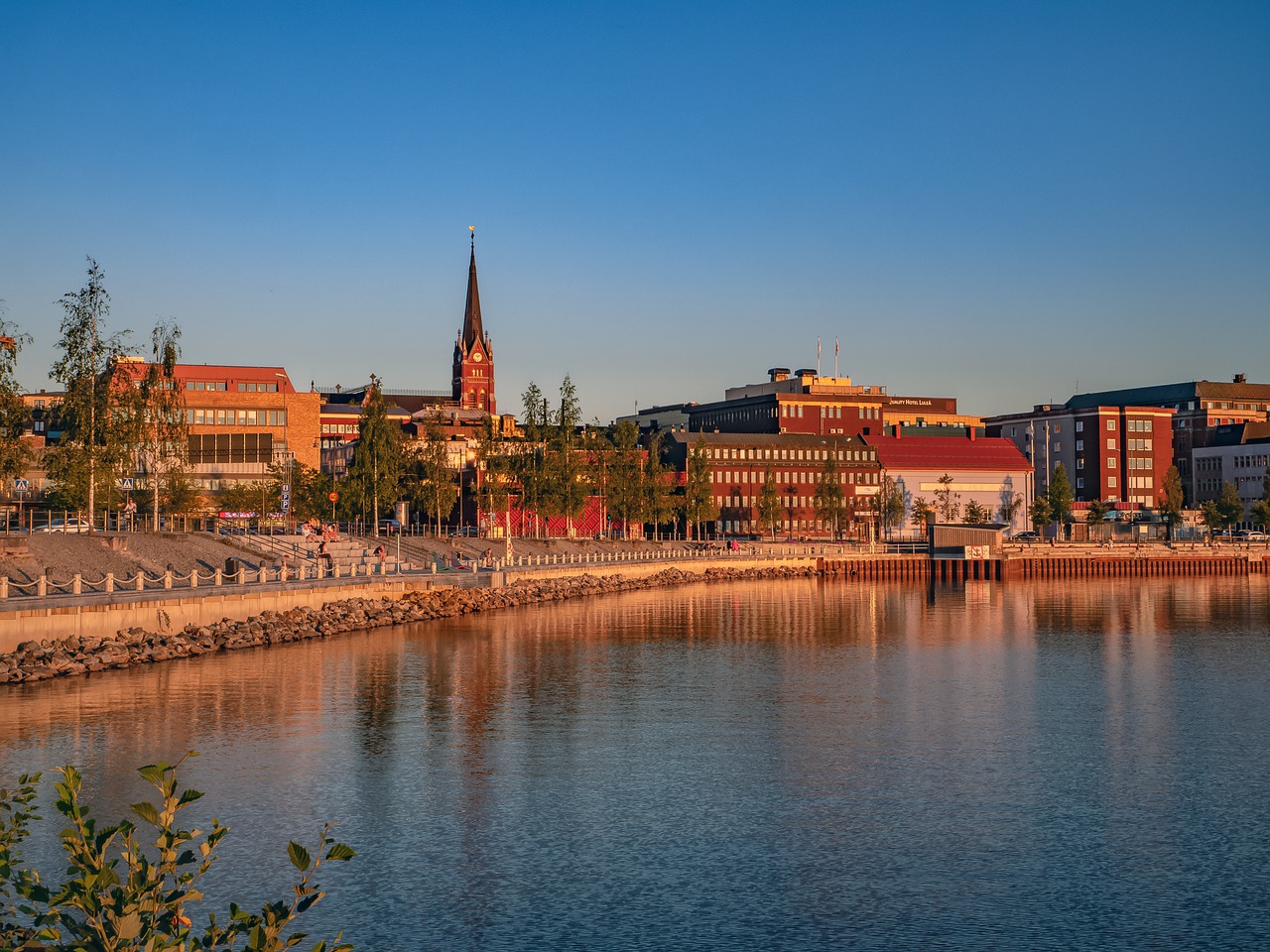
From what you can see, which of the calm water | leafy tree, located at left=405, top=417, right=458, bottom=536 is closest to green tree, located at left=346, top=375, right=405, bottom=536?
leafy tree, located at left=405, top=417, right=458, bottom=536

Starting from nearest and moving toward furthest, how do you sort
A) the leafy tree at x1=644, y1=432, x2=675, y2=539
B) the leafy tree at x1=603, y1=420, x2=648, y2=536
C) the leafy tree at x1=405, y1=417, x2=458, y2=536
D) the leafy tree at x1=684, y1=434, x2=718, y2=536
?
the leafy tree at x1=405, y1=417, x2=458, y2=536
the leafy tree at x1=603, y1=420, x2=648, y2=536
the leafy tree at x1=644, y1=432, x2=675, y2=539
the leafy tree at x1=684, y1=434, x2=718, y2=536

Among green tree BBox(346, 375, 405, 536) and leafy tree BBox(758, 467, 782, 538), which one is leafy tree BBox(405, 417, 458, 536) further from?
leafy tree BBox(758, 467, 782, 538)

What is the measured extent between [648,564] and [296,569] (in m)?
53.9

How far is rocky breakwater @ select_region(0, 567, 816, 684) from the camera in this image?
5053 centimetres

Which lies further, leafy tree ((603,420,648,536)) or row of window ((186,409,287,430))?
leafy tree ((603,420,648,536))

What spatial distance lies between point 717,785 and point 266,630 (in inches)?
1433

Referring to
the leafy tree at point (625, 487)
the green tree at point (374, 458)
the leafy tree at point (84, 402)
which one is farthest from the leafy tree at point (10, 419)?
the leafy tree at point (625, 487)

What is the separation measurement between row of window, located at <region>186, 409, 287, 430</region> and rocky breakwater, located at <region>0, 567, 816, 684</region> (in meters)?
57.1

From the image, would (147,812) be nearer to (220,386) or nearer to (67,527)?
(67,527)

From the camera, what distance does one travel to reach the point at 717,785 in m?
34.3

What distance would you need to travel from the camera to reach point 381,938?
23.1m

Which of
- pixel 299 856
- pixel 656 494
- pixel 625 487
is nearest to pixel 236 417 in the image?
pixel 625 487

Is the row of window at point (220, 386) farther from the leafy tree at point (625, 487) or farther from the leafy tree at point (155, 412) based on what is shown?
the leafy tree at point (155, 412)

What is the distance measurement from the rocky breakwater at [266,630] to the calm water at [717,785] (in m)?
1.53
